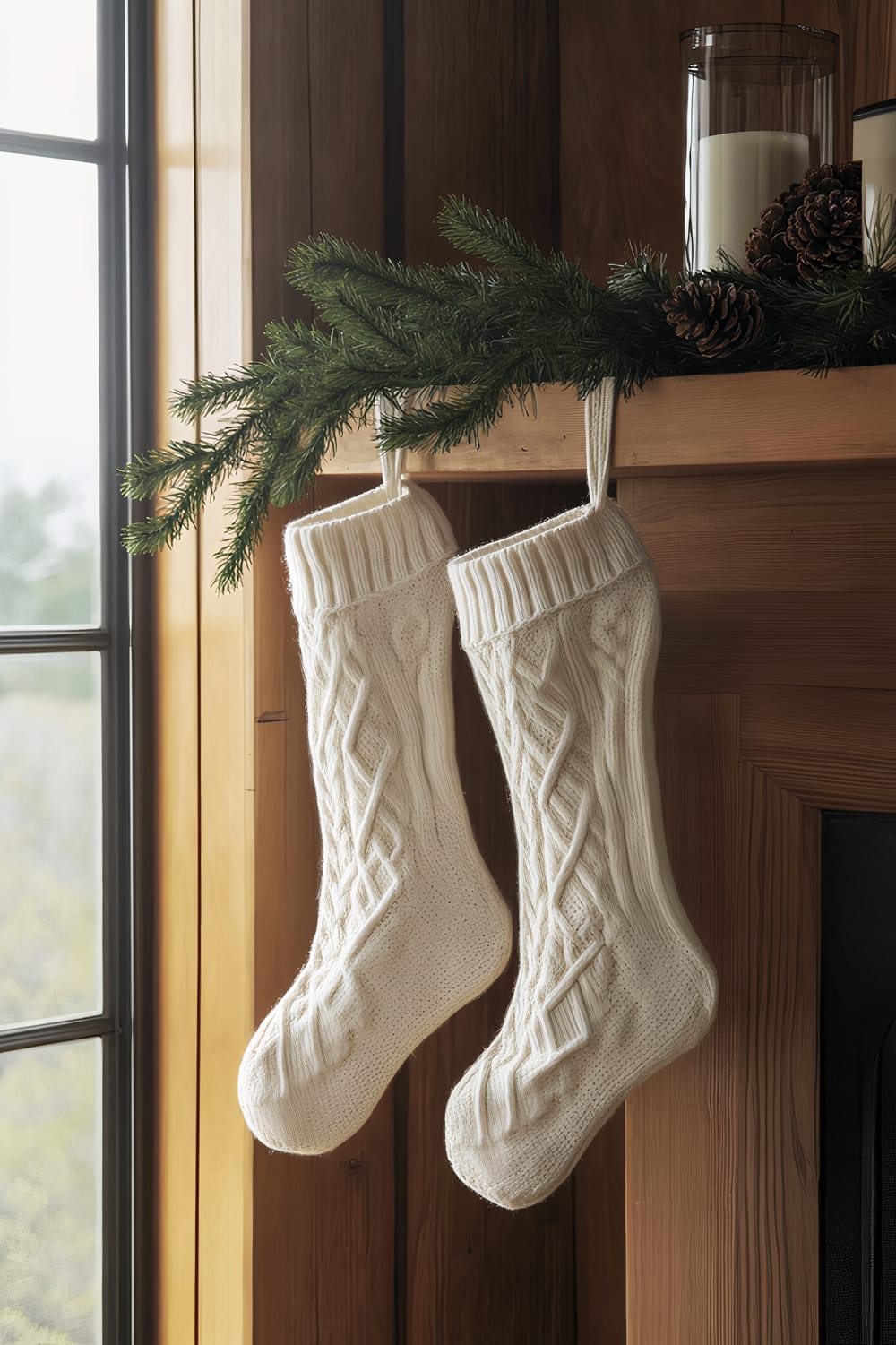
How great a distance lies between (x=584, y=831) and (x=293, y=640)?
0.43 m

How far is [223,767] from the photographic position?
3.85 feet

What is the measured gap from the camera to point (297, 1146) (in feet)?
3.02

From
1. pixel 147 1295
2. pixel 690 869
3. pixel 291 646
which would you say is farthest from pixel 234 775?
pixel 147 1295

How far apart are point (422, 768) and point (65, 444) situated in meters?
0.56

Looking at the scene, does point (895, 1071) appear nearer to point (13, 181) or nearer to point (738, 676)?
point (738, 676)

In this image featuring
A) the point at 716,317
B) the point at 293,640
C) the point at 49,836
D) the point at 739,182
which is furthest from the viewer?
the point at 49,836

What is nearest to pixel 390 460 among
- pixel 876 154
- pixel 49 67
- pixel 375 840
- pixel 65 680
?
pixel 375 840

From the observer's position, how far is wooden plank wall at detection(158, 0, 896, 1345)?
1.14 meters

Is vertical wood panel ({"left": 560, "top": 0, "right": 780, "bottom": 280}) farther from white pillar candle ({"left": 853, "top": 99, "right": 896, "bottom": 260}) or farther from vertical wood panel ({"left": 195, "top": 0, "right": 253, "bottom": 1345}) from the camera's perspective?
white pillar candle ({"left": 853, "top": 99, "right": 896, "bottom": 260})

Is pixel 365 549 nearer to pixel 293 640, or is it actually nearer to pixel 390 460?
pixel 390 460

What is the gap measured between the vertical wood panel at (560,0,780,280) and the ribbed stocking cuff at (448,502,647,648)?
573 mm

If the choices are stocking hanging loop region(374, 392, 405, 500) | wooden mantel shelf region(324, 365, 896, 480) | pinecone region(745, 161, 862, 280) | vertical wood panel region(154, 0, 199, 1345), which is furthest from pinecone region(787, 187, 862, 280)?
vertical wood panel region(154, 0, 199, 1345)

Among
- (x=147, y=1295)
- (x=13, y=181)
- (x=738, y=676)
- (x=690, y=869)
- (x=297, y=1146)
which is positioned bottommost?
(x=147, y=1295)

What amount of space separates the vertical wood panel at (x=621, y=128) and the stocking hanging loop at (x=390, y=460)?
50cm
